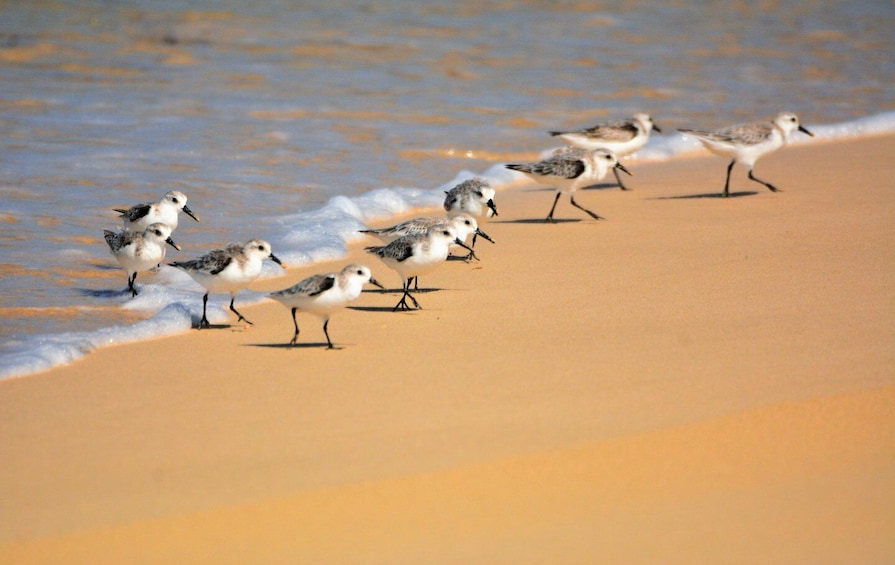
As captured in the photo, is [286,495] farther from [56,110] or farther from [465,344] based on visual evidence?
[56,110]

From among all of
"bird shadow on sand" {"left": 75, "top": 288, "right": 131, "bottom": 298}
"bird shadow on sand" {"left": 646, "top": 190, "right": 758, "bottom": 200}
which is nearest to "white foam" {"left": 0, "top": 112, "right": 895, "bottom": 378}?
"bird shadow on sand" {"left": 75, "top": 288, "right": 131, "bottom": 298}

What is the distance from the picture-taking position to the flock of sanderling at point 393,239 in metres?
6.91

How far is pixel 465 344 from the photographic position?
6.80 metres

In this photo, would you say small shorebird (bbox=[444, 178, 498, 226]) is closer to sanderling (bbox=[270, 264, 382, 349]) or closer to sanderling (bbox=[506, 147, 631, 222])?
sanderling (bbox=[506, 147, 631, 222])

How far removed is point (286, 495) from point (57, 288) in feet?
13.7

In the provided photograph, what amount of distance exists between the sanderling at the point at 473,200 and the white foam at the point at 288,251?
3.00 feet

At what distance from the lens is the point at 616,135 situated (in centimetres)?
1251

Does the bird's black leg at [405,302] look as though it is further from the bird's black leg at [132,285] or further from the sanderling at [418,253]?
the bird's black leg at [132,285]

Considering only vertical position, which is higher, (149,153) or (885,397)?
(885,397)

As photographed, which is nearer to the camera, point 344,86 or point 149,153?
point 149,153

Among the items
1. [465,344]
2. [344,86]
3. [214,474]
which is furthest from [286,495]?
[344,86]

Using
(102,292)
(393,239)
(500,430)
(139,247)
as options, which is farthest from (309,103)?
(500,430)

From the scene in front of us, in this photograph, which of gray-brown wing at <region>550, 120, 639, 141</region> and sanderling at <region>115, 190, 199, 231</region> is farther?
gray-brown wing at <region>550, 120, 639, 141</region>

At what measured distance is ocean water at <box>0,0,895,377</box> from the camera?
9.24 metres
